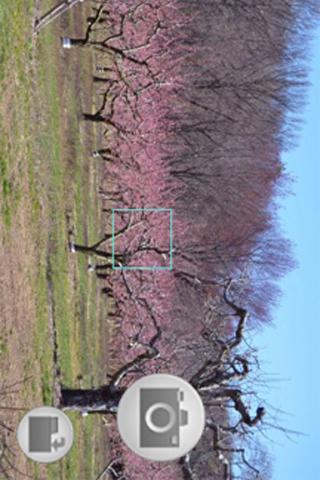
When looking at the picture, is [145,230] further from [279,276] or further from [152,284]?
[279,276]

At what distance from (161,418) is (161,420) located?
1 cm

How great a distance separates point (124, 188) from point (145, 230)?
3.79 ft

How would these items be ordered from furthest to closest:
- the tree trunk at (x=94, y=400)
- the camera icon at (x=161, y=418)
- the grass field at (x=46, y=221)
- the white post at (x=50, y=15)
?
the white post at (x=50, y=15)
the tree trunk at (x=94, y=400)
the grass field at (x=46, y=221)
the camera icon at (x=161, y=418)

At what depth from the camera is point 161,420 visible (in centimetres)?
421

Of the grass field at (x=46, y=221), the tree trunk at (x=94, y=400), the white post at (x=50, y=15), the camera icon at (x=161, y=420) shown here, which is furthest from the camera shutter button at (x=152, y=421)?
the white post at (x=50, y=15)

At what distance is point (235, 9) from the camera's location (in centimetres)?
2384

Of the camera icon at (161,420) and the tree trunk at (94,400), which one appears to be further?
the tree trunk at (94,400)

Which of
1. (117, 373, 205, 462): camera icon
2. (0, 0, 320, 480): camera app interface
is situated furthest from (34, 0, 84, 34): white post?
(117, 373, 205, 462): camera icon

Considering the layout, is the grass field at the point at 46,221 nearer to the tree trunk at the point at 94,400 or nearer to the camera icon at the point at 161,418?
the tree trunk at the point at 94,400

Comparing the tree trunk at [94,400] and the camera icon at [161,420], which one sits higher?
the camera icon at [161,420]

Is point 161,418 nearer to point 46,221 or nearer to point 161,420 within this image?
point 161,420

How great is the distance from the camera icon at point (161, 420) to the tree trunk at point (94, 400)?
7624 mm

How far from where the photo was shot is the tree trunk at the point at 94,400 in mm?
11953

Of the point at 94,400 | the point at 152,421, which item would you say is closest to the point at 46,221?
the point at 94,400
